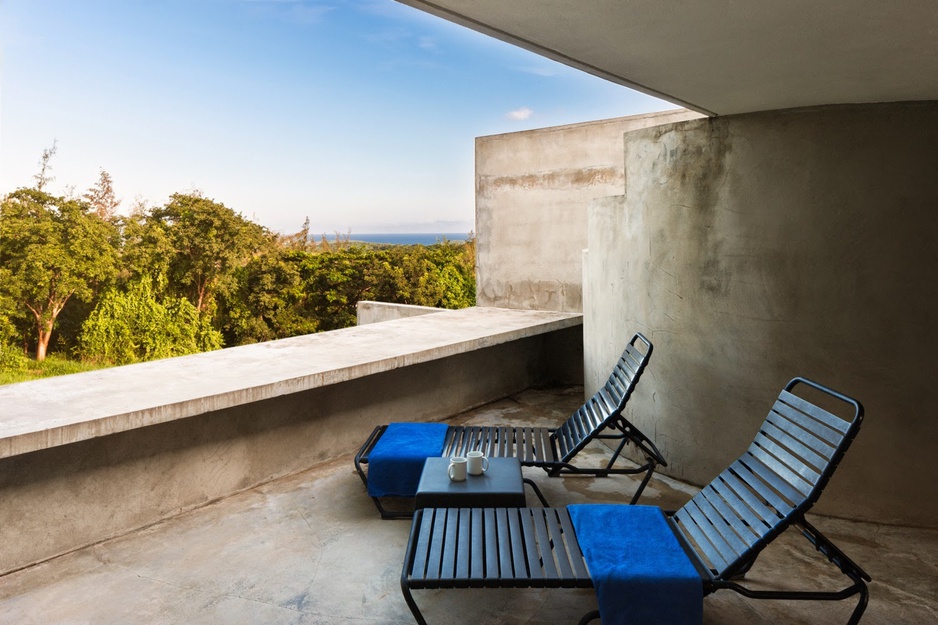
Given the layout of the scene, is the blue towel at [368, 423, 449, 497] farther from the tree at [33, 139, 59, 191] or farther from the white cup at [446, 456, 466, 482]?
the tree at [33, 139, 59, 191]

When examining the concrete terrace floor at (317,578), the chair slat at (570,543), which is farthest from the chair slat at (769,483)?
the chair slat at (570,543)

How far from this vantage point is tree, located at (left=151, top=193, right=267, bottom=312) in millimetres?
24203

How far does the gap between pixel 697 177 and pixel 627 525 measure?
2.44 meters

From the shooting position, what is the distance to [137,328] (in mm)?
22453

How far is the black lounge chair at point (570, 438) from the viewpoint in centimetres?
380

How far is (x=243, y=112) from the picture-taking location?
42.7 m

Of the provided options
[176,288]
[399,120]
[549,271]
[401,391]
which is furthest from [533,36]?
[399,120]

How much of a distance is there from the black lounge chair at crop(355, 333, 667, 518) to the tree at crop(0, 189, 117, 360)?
21930 mm

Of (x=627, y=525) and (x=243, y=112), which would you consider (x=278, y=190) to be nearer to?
(x=243, y=112)

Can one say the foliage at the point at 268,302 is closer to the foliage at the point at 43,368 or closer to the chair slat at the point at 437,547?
the foliage at the point at 43,368

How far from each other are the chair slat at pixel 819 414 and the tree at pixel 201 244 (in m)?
24.5

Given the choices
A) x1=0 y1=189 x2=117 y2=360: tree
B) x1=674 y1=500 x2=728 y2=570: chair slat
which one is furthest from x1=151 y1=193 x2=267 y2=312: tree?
x1=674 y1=500 x2=728 y2=570: chair slat

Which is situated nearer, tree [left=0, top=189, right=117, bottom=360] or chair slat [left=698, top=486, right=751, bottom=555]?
chair slat [left=698, top=486, right=751, bottom=555]

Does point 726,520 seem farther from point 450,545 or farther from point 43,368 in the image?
point 43,368
